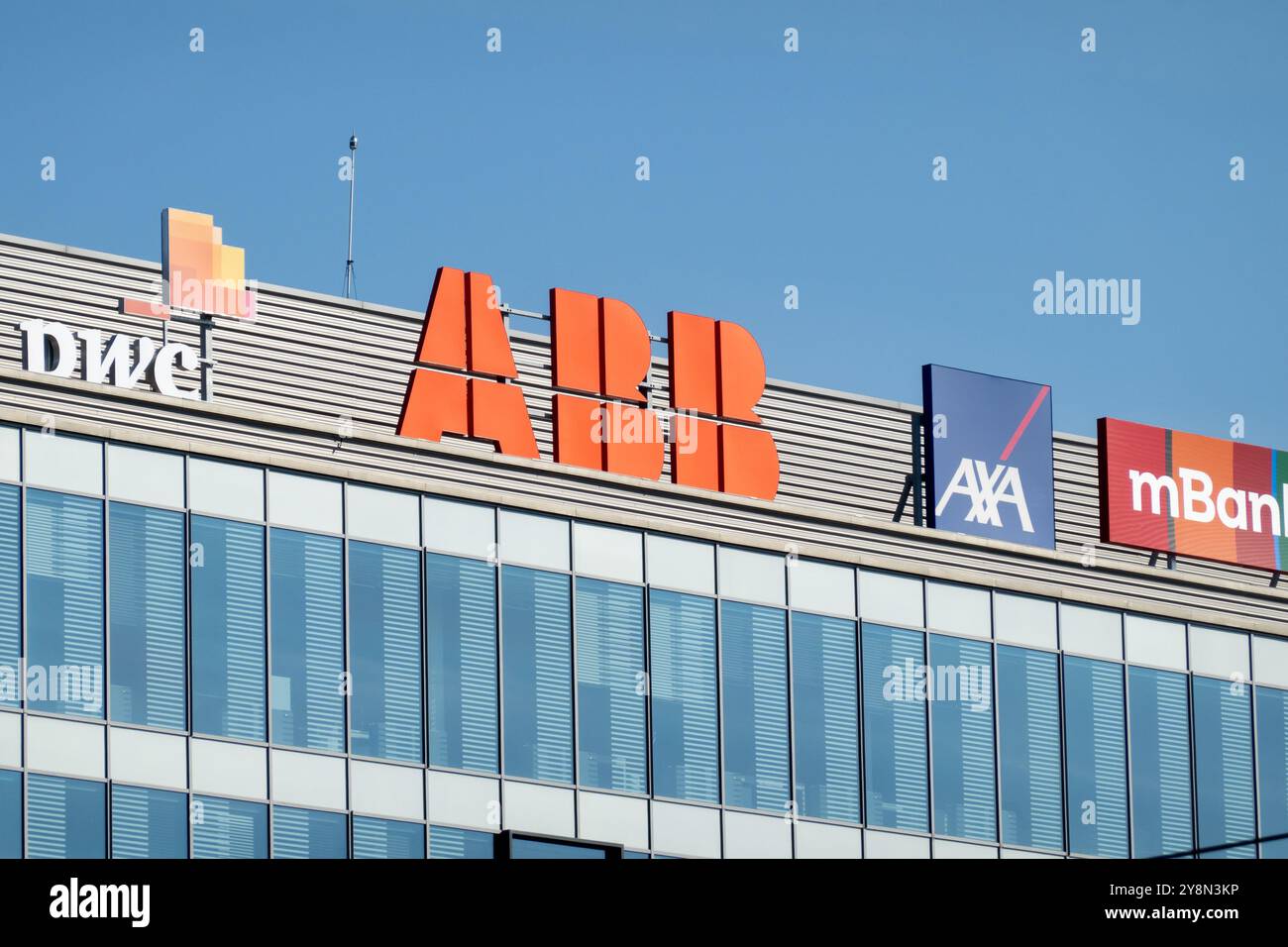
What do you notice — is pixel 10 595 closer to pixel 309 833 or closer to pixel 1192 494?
pixel 309 833

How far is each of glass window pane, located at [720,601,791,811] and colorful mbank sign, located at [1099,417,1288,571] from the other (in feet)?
35.1

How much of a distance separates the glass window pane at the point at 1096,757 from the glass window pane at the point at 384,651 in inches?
505

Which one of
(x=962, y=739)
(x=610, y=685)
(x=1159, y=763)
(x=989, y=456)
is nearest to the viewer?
(x=610, y=685)

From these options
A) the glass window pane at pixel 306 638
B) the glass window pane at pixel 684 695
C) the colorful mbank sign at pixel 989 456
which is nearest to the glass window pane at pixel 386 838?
the glass window pane at pixel 306 638

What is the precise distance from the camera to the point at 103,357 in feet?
125

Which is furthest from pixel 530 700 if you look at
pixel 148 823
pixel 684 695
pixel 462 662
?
pixel 148 823

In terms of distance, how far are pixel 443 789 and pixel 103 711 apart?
543 centimetres

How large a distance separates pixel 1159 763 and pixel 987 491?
650 cm

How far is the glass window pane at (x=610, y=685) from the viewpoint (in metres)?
36.5

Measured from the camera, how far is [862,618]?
39875 millimetres

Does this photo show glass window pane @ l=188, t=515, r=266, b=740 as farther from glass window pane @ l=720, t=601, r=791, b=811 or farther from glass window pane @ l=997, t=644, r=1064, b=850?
glass window pane @ l=997, t=644, r=1064, b=850
